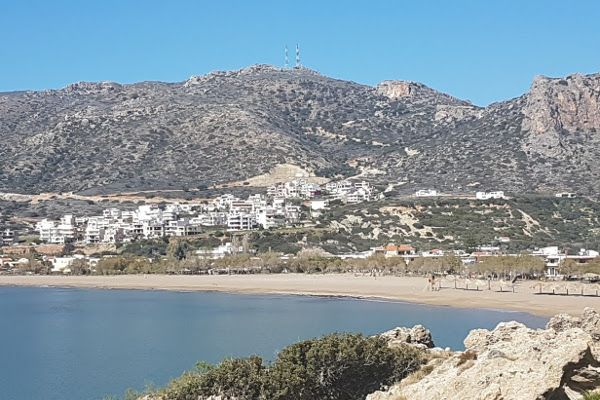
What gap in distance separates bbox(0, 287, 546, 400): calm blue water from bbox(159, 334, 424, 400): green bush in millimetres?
11402

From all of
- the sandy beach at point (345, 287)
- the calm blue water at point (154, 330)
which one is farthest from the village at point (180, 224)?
the calm blue water at point (154, 330)

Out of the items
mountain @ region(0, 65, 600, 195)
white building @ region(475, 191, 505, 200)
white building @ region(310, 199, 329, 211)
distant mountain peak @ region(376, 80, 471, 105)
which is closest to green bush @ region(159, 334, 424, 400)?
white building @ region(475, 191, 505, 200)

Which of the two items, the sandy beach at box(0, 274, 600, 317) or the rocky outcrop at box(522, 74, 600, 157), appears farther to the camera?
the rocky outcrop at box(522, 74, 600, 157)

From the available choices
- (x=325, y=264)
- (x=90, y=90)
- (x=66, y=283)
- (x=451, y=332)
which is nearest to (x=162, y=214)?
(x=66, y=283)

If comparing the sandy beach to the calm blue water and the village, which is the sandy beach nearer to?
the calm blue water

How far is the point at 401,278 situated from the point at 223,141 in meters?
71.0

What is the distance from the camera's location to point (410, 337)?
17812mm

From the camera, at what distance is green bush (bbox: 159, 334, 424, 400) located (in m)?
14.3

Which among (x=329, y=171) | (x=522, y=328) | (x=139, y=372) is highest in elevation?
(x=329, y=171)

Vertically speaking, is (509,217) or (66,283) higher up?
(509,217)

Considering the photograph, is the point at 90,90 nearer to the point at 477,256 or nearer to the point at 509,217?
the point at 509,217

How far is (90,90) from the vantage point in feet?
590

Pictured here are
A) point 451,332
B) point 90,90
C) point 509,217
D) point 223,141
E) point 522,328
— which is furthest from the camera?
point 90,90

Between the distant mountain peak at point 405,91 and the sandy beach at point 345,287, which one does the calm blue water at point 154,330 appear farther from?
the distant mountain peak at point 405,91
